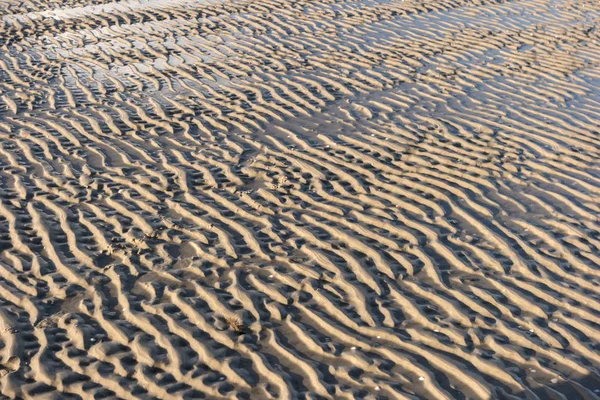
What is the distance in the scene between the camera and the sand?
521 centimetres

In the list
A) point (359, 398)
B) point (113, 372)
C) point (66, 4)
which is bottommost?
point (66, 4)

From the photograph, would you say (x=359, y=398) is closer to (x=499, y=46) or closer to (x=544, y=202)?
(x=544, y=202)

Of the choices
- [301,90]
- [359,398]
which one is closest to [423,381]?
[359,398]

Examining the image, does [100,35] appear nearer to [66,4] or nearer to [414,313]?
[66,4]

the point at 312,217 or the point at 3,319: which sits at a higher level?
the point at 312,217

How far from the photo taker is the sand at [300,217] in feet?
17.1

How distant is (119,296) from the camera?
5.94 metres

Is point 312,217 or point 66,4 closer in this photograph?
point 312,217

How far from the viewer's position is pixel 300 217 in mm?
7148

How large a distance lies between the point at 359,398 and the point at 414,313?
108cm

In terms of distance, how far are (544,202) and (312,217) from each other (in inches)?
90.8

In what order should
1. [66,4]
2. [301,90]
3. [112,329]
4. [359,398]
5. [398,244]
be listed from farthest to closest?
[66,4] → [301,90] → [398,244] → [112,329] → [359,398]

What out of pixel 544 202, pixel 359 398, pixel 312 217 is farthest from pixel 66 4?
pixel 359 398

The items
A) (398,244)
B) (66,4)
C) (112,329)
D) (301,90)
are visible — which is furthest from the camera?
(66,4)
